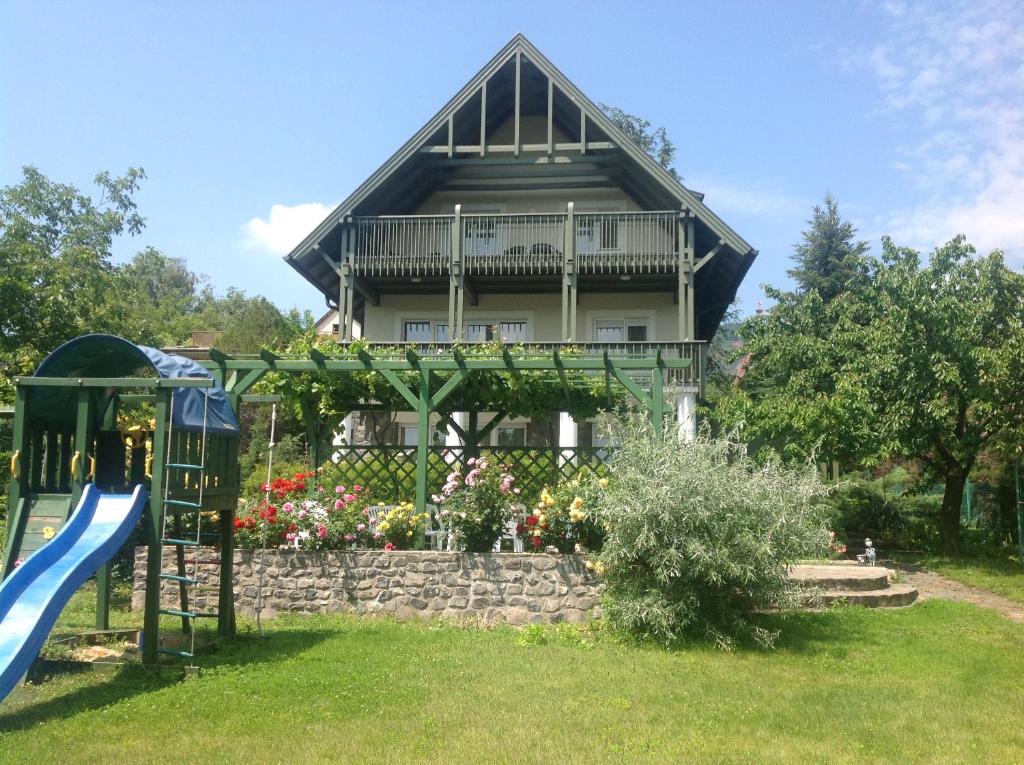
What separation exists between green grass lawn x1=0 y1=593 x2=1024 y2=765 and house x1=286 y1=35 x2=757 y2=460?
9825 millimetres

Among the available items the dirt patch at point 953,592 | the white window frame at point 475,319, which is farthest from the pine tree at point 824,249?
the dirt patch at point 953,592

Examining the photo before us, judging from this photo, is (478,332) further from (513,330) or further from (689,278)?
(689,278)

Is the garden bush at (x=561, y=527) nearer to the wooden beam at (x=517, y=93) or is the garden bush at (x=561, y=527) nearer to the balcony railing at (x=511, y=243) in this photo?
the balcony railing at (x=511, y=243)

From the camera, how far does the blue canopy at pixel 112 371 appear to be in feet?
24.5

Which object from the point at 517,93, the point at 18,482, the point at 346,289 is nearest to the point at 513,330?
the point at 346,289

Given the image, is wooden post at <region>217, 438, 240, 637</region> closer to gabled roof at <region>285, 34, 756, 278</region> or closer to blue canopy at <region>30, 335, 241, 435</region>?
blue canopy at <region>30, 335, 241, 435</region>

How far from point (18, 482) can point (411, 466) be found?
662 cm

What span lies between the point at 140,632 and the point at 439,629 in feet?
9.41

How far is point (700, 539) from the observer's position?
810cm

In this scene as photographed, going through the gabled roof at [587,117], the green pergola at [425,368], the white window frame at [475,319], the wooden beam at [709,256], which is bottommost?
the green pergola at [425,368]

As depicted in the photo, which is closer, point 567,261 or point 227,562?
point 227,562

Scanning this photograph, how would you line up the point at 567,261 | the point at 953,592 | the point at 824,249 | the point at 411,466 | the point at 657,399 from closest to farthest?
the point at 657,399
the point at 953,592
the point at 411,466
the point at 567,261
the point at 824,249

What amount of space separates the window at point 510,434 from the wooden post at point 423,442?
891 centimetres

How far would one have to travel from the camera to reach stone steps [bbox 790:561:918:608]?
35.3 feet
